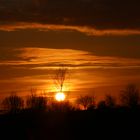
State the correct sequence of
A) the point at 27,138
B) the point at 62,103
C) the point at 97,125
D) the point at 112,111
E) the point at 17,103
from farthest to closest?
the point at 17,103 → the point at 62,103 → the point at 112,111 → the point at 97,125 → the point at 27,138

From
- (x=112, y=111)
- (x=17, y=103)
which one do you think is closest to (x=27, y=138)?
(x=112, y=111)

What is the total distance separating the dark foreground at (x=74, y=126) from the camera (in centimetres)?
5056

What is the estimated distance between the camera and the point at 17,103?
10219 cm

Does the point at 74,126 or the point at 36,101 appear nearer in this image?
the point at 74,126

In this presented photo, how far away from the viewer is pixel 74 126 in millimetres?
54469

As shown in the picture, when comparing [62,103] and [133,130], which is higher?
[62,103]

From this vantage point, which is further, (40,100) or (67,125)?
(40,100)

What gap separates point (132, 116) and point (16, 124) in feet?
34.6

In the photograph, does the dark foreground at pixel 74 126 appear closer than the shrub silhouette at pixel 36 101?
Yes

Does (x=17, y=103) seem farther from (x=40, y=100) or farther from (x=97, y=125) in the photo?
(x=97, y=125)

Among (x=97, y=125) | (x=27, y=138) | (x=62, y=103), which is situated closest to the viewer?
(x=27, y=138)

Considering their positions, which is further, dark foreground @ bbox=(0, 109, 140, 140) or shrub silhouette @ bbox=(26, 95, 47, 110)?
shrub silhouette @ bbox=(26, 95, 47, 110)

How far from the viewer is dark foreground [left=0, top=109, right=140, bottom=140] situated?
166 feet

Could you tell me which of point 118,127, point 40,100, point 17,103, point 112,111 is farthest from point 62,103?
point 118,127
